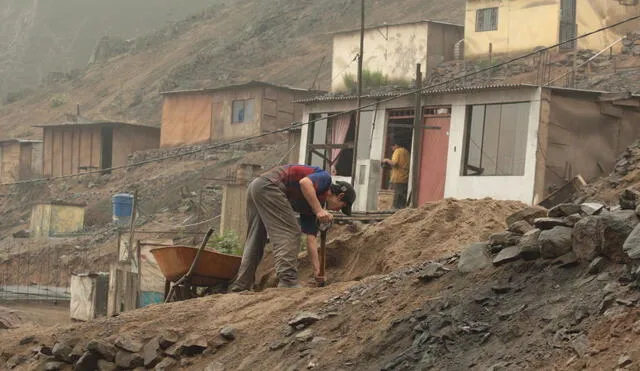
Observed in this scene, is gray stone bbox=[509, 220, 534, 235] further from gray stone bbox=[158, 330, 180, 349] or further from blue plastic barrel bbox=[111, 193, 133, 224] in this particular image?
blue plastic barrel bbox=[111, 193, 133, 224]

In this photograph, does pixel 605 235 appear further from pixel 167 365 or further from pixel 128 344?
pixel 128 344

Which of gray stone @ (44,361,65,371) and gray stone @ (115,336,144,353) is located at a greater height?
gray stone @ (115,336,144,353)

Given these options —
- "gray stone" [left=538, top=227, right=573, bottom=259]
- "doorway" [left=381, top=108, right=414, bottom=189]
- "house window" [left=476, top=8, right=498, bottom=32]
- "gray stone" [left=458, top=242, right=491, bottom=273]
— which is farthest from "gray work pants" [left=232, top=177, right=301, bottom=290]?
"house window" [left=476, top=8, right=498, bottom=32]

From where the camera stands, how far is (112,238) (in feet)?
120

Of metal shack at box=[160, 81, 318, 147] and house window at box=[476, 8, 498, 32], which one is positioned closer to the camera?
house window at box=[476, 8, 498, 32]

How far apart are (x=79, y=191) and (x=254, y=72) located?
1590 cm

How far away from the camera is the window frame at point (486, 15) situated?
4200 centimetres

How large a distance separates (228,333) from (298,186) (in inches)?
94.9

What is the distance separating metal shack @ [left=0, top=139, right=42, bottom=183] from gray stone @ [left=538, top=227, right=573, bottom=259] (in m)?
46.7

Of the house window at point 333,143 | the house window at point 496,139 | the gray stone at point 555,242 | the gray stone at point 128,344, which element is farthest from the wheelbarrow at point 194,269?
the house window at point 333,143

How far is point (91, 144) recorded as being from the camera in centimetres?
4947

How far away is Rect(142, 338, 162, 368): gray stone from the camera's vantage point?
10.3 metres

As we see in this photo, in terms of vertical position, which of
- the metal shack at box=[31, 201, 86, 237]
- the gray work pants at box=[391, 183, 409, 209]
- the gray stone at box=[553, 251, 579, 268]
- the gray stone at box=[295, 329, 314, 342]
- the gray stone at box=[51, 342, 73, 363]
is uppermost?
the gray stone at box=[553, 251, 579, 268]

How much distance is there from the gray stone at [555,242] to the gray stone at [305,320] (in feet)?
6.87
